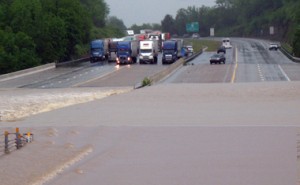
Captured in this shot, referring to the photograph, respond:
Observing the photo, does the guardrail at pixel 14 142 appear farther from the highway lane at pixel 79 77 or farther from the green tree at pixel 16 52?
the green tree at pixel 16 52

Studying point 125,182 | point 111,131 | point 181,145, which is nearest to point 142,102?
point 111,131

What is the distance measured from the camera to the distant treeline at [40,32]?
266 ft

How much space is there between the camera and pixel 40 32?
3595 inches

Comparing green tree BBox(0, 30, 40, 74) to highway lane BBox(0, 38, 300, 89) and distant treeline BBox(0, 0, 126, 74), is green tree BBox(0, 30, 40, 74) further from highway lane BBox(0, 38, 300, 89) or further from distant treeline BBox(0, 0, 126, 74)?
highway lane BBox(0, 38, 300, 89)

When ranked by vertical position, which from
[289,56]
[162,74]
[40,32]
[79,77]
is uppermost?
[40,32]

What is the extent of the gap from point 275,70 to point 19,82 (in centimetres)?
2369

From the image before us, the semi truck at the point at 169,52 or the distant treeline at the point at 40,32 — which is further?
the semi truck at the point at 169,52

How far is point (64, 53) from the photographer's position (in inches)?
3730

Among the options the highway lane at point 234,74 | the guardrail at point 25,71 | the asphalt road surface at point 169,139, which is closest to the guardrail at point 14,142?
the asphalt road surface at point 169,139

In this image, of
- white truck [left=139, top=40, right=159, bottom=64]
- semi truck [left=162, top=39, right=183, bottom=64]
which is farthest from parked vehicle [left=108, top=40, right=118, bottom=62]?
semi truck [left=162, top=39, right=183, bottom=64]

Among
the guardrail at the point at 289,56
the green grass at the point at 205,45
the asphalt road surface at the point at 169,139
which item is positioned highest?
the asphalt road surface at the point at 169,139

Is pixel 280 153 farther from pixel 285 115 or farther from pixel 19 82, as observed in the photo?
pixel 19 82

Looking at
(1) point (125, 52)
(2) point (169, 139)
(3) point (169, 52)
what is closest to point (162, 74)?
(3) point (169, 52)

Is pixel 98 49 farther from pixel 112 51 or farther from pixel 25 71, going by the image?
pixel 25 71
